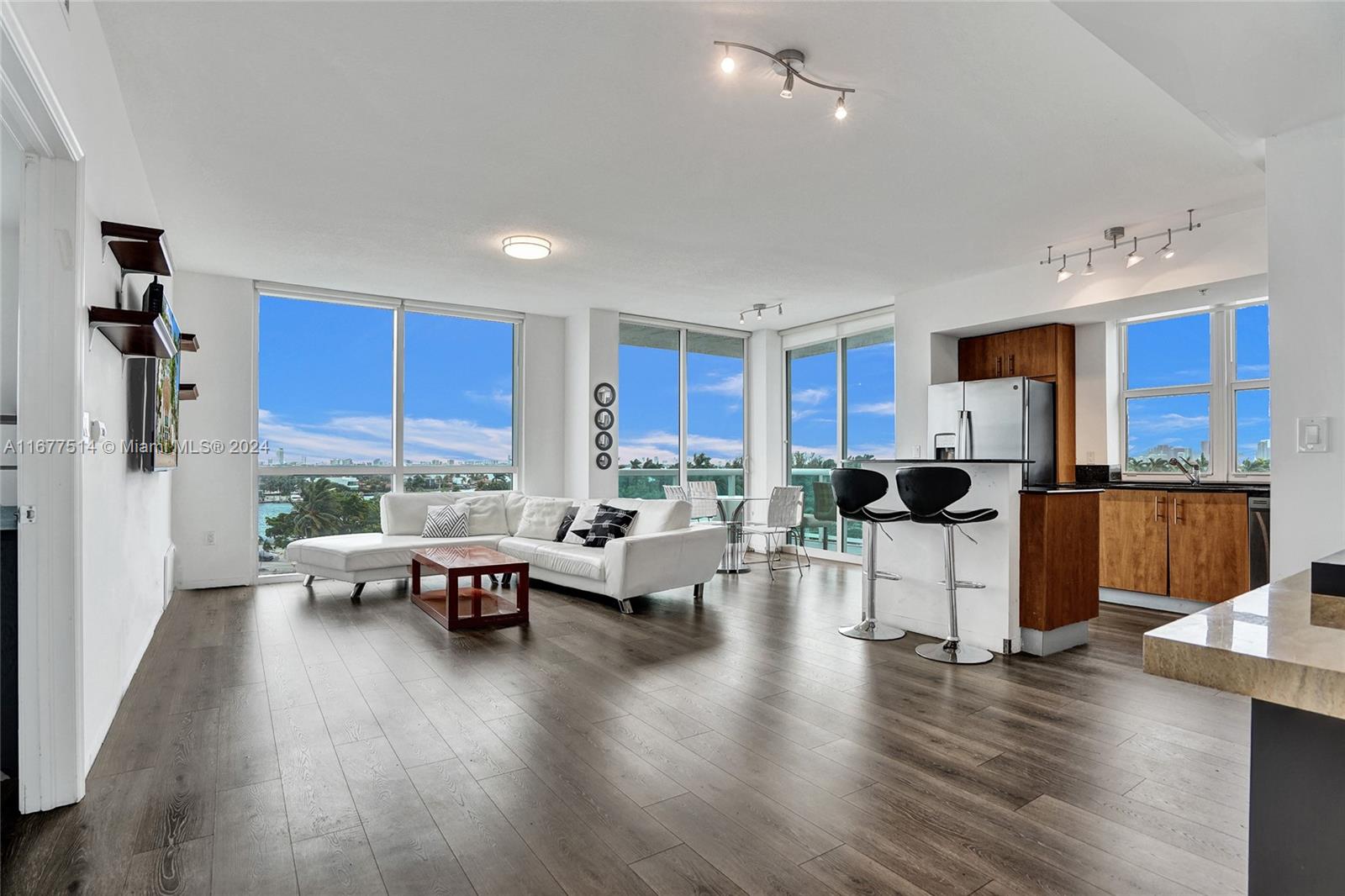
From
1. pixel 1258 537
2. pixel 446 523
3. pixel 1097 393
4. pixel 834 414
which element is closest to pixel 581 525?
pixel 446 523

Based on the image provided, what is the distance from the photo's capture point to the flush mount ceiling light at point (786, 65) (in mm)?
2615

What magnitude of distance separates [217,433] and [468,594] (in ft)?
8.81

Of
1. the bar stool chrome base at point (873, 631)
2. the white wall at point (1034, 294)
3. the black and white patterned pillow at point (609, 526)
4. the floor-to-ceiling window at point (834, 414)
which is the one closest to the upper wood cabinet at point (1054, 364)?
the white wall at point (1034, 294)

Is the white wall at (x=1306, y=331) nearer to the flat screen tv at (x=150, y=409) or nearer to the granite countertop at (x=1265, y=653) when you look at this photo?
the granite countertop at (x=1265, y=653)

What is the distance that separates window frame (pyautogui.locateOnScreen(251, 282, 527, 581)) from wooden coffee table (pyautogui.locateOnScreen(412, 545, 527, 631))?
160cm

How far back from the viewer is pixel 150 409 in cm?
363

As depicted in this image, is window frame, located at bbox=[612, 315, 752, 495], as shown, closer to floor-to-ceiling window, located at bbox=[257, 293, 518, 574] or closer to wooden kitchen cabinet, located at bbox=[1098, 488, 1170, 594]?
floor-to-ceiling window, located at bbox=[257, 293, 518, 574]

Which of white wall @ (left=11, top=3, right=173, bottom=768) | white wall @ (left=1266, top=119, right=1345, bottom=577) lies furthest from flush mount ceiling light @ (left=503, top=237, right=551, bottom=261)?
white wall @ (left=1266, top=119, right=1345, bottom=577)

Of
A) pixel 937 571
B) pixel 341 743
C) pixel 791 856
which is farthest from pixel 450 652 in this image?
pixel 937 571

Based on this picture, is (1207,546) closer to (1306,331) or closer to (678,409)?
(1306,331)

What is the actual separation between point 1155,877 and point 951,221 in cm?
376

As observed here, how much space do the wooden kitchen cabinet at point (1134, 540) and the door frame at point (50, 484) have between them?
5.73m

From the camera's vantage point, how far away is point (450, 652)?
398cm

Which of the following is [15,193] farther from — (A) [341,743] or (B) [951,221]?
(B) [951,221]
